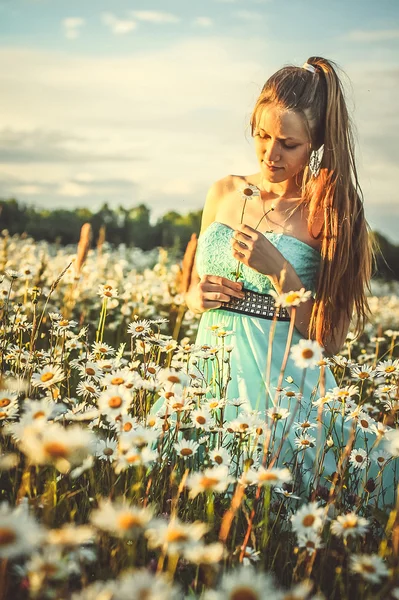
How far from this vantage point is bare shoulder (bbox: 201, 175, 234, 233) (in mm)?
3411

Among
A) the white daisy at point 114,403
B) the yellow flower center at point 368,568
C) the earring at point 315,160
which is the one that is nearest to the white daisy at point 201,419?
the white daisy at point 114,403

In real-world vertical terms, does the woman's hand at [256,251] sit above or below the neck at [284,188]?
below

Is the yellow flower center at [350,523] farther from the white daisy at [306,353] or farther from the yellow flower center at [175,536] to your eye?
the yellow flower center at [175,536]

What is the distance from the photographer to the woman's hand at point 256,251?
7.89ft

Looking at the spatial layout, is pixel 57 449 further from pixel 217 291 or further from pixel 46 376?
pixel 217 291

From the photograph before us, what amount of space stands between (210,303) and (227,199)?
713 millimetres

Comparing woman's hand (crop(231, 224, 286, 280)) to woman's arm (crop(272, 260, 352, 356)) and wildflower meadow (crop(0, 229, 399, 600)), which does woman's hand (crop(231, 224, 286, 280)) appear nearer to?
woman's arm (crop(272, 260, 352, 356))

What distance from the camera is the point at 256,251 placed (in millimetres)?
2410

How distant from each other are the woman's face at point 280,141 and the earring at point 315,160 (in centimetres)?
8

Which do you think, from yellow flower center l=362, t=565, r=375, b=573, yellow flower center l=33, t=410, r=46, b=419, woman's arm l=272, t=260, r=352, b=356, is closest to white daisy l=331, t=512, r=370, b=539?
yellow flower center l=362, t=565, r=375, b=573

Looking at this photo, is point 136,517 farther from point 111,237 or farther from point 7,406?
point 111,237

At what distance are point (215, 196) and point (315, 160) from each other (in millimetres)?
733

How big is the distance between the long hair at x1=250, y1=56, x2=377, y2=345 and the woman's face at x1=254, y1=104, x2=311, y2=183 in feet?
0.14

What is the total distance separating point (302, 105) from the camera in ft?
8.82
